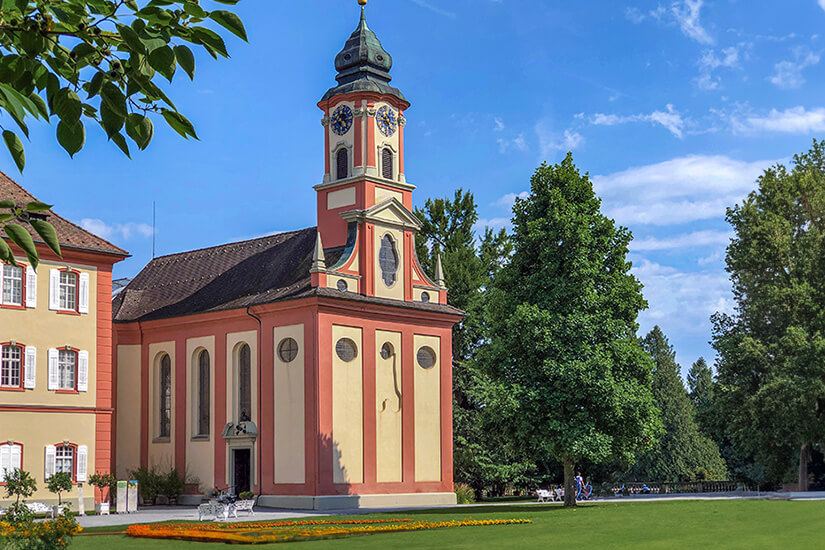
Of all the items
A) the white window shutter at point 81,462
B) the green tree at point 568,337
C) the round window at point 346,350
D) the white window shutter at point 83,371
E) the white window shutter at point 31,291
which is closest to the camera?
→ the green tree at point 568,337

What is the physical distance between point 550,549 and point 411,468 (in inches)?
1082

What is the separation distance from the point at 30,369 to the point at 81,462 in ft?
13.8

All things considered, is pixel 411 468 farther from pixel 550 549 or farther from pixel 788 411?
pixel 550 549

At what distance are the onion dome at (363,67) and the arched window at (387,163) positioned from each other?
2.67 meters

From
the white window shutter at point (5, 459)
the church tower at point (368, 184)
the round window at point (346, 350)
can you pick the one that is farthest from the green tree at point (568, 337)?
the white window shutter at point (5, 459)

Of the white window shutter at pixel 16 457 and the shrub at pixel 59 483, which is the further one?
the white window shutter at pixel 16 457

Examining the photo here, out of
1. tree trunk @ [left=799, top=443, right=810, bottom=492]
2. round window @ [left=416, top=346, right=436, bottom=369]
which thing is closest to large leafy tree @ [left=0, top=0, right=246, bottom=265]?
round window @ [left=416, top=346, right=436, bottom=369]

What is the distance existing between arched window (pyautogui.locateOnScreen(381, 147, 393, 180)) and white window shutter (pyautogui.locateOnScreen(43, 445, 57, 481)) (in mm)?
19007

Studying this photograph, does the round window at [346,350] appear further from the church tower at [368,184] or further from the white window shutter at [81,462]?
the white window shutter at [81,462]

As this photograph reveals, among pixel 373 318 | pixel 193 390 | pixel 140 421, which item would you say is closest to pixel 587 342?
pixel 373 318

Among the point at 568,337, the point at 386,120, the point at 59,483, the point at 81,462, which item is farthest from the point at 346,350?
the point at 59,483

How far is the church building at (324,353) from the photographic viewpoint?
1681 inches

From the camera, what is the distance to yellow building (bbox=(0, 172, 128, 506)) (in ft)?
126

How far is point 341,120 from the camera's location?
47.7 m
